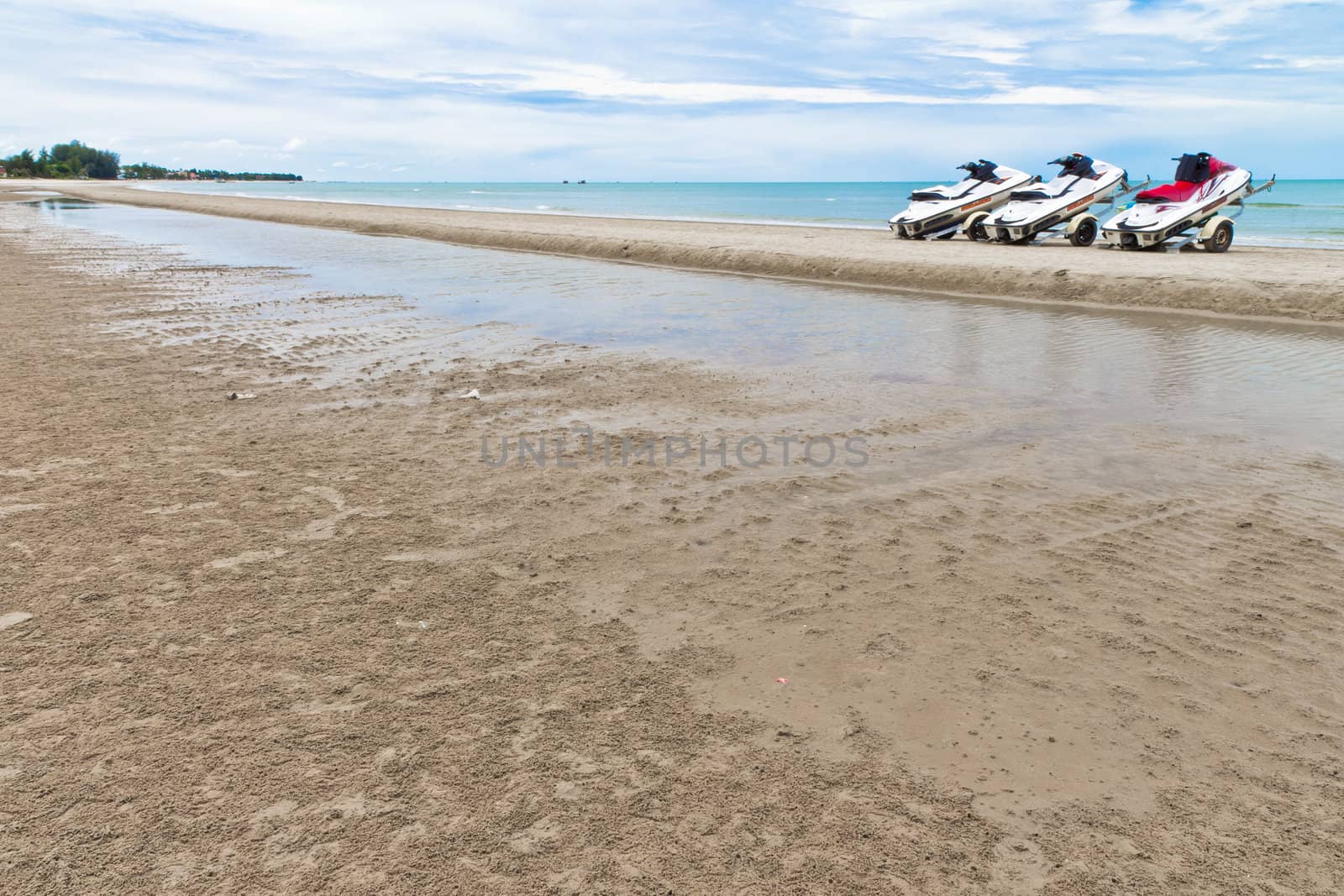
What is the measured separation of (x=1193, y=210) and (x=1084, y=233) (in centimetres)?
275

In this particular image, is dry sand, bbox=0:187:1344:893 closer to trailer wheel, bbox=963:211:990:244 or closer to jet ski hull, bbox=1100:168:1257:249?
jet ski hull, bbox=1100:168:1257:249

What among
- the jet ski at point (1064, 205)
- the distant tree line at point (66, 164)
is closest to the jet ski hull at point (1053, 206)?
the jet ski at point (1064, 205)

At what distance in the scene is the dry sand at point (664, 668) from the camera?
97.8 inches

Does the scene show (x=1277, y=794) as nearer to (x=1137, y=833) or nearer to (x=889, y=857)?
(x=1137, y=833)

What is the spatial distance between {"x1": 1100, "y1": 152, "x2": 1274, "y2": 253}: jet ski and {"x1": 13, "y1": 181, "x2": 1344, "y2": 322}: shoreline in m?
0.54

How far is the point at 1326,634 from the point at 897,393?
4.47 meters

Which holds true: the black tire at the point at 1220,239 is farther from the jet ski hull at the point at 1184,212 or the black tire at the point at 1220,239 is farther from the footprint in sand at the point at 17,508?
the footprint in sand at the point at 17,508

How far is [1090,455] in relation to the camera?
6.09 m

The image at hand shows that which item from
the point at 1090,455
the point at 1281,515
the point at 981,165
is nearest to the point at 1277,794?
the point at 1281,515

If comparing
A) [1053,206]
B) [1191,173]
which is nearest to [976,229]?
[1053,206]

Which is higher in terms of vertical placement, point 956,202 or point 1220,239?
point 956,202

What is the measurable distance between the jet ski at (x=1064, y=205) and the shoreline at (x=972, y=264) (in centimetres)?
68

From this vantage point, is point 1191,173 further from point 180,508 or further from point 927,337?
point 180,508

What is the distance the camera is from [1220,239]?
19250mm
